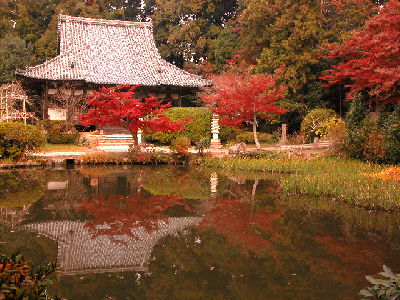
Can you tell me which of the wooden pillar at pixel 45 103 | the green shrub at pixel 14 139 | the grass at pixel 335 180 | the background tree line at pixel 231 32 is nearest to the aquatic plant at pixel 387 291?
the grass at pixel 335 180

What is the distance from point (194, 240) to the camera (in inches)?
307

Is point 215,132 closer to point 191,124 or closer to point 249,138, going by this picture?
point 191,124

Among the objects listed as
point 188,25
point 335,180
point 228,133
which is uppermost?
point 188,25

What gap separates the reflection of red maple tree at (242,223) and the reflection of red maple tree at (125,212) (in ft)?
3.12

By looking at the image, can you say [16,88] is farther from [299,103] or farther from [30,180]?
[299,103]

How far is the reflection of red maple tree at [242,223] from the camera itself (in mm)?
7843

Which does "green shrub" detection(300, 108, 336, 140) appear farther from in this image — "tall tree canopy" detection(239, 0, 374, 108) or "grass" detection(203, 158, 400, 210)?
"grass" detection(203, 158, 400, 210)

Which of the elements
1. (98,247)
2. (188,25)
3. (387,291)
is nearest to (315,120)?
(98,247)

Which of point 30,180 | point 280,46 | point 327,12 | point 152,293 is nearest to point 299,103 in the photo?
point 280,46

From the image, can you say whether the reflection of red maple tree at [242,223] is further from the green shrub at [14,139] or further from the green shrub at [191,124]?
the green shrub at [191,124]

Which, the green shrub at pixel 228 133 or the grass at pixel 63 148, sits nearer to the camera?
the grass at pixel 63 148

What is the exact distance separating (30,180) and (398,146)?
12063mm

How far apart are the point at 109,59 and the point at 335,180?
766 inches

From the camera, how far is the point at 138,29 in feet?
102
